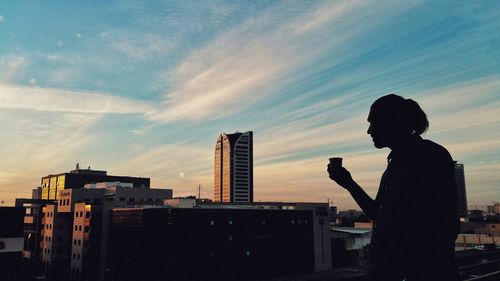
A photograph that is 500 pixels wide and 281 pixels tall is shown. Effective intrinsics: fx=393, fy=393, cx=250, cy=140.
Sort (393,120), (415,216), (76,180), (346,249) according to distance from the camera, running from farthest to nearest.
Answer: (76,180)
(346,249)
(393,120)
(415,216)

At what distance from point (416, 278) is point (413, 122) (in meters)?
0.98

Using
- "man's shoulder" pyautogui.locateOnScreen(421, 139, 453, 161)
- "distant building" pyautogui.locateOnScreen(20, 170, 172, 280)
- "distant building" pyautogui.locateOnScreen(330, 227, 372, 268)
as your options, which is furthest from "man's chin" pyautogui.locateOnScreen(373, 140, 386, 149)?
"distant building" pyautogui.locateOnScreen(330, 227, 372, 268)

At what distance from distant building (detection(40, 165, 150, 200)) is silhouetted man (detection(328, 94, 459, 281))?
490 feet

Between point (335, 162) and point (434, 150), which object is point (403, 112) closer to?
point (434, 150)

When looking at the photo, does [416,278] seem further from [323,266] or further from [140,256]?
[323,266]

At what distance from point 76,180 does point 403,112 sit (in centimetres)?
16590

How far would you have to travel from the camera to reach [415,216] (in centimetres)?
221

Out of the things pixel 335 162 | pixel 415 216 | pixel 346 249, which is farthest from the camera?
pixel 346 249

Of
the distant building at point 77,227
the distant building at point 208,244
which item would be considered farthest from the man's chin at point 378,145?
the distant building at point 77,227

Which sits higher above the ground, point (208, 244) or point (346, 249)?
point (208, 244)

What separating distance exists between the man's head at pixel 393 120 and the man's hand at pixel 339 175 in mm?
364

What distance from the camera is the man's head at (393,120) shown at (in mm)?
2557

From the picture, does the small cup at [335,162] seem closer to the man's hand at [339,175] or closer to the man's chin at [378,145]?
the man's hand at [339,175]

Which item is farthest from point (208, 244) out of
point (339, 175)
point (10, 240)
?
point (339, 175)
